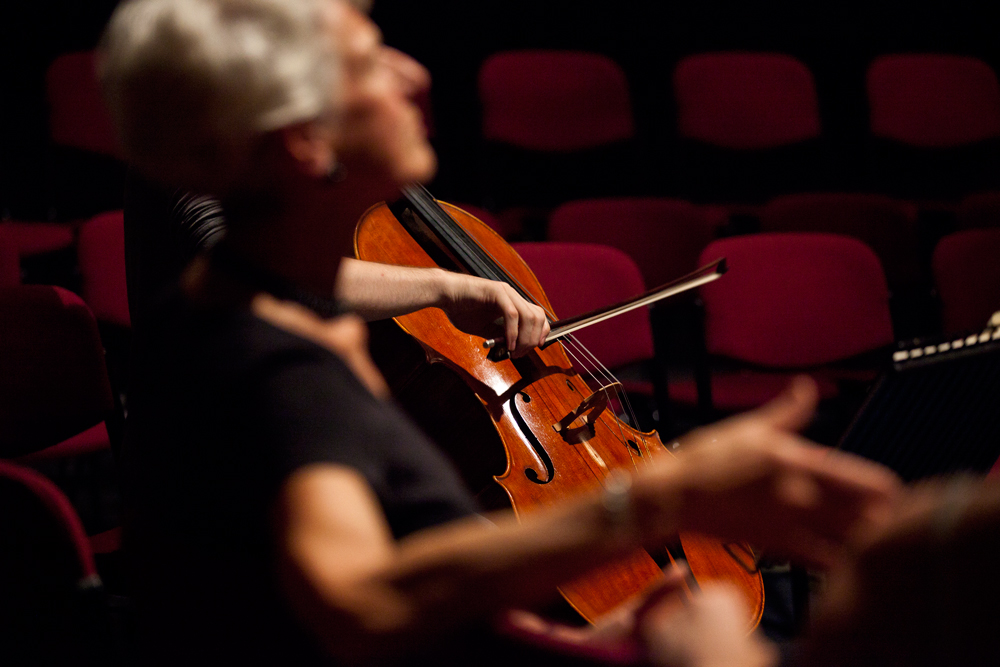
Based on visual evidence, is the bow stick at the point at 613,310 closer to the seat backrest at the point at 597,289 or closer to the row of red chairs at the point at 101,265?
the seat backrest at the point at 597,289

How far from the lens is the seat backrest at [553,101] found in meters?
3.71

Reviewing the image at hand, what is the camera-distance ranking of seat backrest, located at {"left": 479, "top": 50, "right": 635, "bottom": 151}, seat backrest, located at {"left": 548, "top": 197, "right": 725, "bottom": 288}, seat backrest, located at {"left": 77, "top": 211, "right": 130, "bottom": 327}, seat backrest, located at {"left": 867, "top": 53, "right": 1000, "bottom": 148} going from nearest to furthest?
seat backrest, located at {"left": 77, "top": 211, "right": 130, "bottom": 327} → seat backrest, located at {"left": 548, "top": 197, "right": 725, "bottom": 288} → seat backrest, located at {"left": 479, "top": 50, "right": 635, "bottom": 151} → seat backrest, located at {"left": 867, "top": 53, "right": 1000, "bottom": 148}

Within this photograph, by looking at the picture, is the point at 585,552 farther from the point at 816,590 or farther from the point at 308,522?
the point at 816,590

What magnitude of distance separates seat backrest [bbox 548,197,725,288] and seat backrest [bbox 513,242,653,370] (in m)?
0.58

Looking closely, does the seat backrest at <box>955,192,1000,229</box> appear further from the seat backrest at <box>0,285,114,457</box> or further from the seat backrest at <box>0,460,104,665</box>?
the seat backrest at <box>0,460,104,665</box>

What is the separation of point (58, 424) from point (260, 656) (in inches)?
48.4

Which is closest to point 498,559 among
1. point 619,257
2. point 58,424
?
point 58,424

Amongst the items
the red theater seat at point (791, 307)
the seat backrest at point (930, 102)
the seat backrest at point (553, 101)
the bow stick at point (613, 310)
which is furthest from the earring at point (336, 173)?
the seat backrest at point (930, 102)

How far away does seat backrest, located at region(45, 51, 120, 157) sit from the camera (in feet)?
10.7

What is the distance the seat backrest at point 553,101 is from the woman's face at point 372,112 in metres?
3.03

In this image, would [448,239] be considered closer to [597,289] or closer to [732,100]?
[597,289]

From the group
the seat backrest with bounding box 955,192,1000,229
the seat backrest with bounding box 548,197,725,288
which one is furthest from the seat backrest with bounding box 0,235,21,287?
the seat backrest with bounding box 955,192,1000,229

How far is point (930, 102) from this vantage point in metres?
4.02

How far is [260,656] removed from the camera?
27.4 inches
